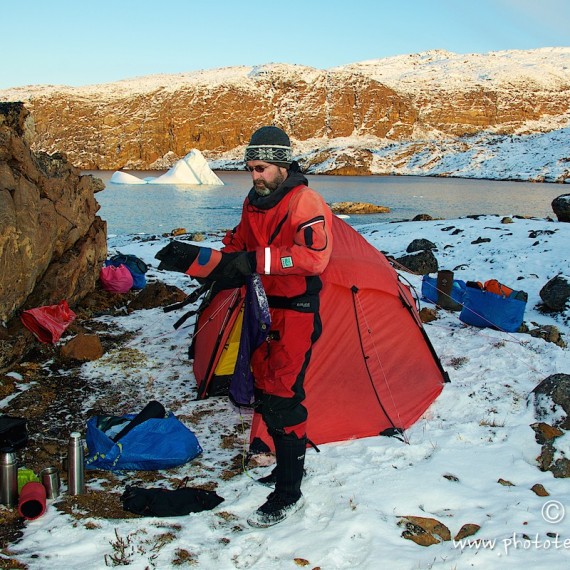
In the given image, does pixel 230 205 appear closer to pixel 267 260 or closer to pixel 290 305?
pixel 290 305

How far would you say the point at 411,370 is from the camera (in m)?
6.07

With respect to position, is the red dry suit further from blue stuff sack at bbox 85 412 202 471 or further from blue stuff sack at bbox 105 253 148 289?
blue stuff sack at bbox 105 253 148 289

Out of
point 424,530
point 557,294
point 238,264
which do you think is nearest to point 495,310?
point 557,294

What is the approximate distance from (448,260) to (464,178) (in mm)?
72854

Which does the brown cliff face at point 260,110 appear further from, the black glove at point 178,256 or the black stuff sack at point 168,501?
the black stuff sack at point 168,501

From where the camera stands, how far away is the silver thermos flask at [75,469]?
4.12 meters

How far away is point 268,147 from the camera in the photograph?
405 centimetres

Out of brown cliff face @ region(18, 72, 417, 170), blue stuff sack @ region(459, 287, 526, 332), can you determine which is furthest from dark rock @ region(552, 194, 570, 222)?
brown cliff face @ region(18, 72, 417, 170)

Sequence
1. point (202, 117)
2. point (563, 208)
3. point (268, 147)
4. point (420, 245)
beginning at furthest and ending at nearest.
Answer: point (202, 117) → point (563, 208) → point (420, 245) → point (268, 147)

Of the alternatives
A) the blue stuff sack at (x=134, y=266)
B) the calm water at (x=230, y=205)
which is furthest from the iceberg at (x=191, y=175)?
the blue stuff sack at (x=134, y=266)

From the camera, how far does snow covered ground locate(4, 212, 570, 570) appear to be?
11.4ft

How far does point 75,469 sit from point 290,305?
6.70 feet

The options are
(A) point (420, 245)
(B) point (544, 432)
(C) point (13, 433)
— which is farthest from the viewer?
(A) point (420, 245)

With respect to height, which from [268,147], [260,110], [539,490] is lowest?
[539,490]
